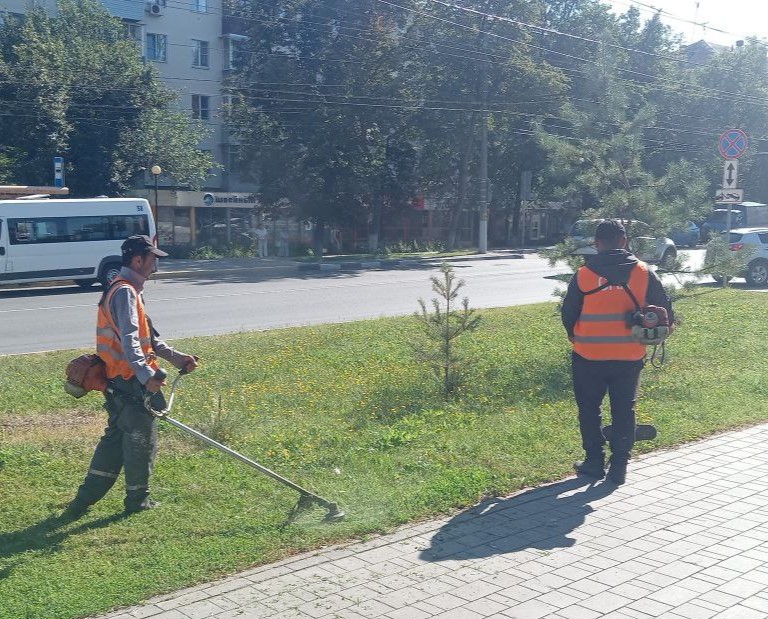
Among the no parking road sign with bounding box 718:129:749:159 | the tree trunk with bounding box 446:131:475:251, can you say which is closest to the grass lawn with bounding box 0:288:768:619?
the no parking road sign with bounding box 718:129:749:159

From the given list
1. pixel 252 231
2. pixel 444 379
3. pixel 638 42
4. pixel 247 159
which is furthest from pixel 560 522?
pixel 638 42

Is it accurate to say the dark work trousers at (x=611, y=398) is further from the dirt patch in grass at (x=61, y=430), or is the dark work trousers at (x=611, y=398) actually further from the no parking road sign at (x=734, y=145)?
the no parking road sign at (x=734, y=145)

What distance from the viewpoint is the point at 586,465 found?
22.2 ft

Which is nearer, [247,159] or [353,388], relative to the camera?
[353,388]

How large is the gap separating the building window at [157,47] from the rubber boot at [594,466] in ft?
145

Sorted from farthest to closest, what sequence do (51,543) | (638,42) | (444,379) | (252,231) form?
1. (638,42)
2. (252,231)
3. (444,379)
4. (51,543)

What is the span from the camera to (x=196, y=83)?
48.3 metres

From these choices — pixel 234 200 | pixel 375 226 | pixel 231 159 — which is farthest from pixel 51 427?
pixel 231 159

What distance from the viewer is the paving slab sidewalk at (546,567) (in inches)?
179

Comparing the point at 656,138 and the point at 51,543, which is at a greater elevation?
the point at 656,138

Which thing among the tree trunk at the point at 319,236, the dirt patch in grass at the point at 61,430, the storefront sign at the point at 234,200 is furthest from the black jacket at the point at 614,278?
the storefront sign at the point at 234,200

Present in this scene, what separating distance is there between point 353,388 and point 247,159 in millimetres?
30486

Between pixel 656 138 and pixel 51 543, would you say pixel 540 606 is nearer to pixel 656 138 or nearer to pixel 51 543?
pixel 51 543

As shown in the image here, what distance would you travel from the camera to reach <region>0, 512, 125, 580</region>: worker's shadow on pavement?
201 inches
